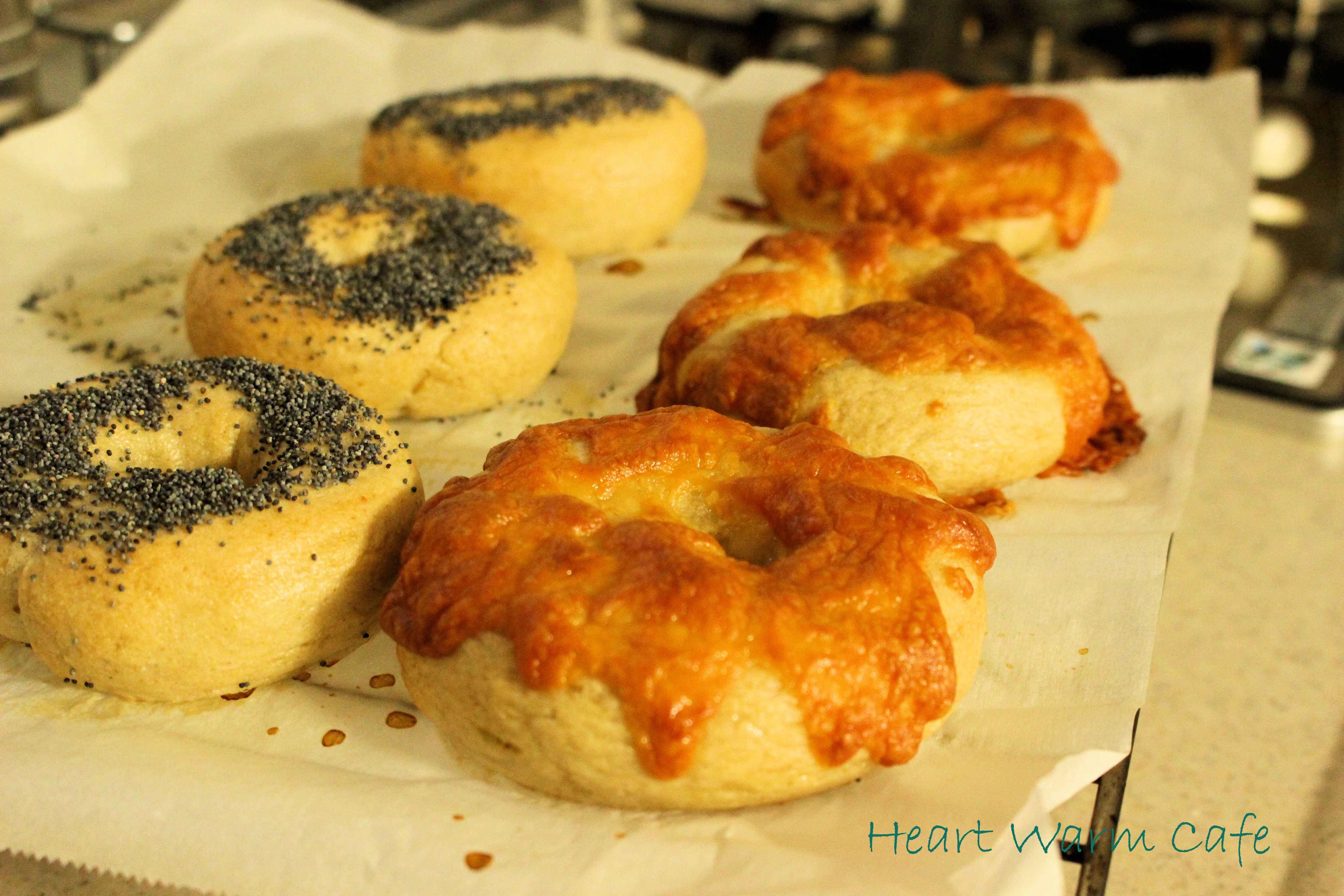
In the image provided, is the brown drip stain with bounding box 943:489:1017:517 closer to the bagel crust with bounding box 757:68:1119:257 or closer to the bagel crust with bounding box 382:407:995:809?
the bagel crust with bounding box 382:407:995:809

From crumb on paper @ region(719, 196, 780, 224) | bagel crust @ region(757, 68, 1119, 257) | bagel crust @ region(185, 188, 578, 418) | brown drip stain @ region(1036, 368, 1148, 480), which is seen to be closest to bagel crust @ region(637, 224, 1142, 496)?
brown drip stain @ region(1036, 368, 1148, 480)

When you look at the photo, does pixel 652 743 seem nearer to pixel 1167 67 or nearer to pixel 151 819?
pixel 151 819

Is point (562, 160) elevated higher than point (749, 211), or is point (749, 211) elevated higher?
point (562, 160)

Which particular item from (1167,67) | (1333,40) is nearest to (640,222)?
(1333,40)

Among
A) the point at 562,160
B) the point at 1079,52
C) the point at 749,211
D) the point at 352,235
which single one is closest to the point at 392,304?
the point at 352,235

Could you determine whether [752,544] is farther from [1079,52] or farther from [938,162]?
[1079,52]
